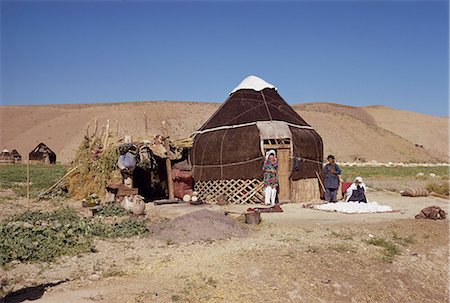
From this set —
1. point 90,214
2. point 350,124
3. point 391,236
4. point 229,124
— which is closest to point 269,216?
point 391,236

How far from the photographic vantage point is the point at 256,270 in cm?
589

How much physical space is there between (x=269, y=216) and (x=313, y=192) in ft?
13.1

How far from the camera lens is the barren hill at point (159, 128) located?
5759 centimetres

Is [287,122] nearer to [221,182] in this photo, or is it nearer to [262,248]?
[221,182]

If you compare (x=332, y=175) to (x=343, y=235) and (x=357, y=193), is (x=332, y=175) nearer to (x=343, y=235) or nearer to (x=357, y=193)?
(x=357, y=193)

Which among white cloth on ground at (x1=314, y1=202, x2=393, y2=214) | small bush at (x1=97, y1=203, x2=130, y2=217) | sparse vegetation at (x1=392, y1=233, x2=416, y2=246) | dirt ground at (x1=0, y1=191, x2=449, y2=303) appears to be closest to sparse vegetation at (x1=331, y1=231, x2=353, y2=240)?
dirt ground at (x1=0, y1=191, x2=449, y2=303)

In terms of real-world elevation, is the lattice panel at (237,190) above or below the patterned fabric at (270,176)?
below

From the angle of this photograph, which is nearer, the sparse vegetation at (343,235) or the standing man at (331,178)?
the sparse vegetation at (343,235)

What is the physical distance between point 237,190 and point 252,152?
3.68ft

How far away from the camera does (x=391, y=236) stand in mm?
8062

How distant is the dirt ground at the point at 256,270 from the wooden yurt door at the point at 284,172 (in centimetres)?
475

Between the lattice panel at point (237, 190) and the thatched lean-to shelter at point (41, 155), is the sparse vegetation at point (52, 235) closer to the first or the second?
the lattice panel at point (237, 190)

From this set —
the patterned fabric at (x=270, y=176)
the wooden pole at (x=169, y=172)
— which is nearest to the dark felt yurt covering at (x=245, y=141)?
the patterned fabric at (x=270, y=176)

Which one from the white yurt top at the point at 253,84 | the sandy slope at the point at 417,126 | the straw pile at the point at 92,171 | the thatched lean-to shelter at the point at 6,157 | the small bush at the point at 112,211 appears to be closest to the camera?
the small bush at the point at 112,211
